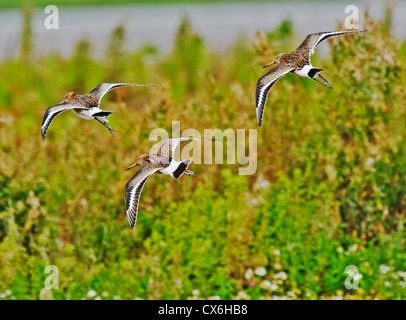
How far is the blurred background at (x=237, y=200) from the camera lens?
477 centimetres

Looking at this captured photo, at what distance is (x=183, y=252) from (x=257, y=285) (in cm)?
44

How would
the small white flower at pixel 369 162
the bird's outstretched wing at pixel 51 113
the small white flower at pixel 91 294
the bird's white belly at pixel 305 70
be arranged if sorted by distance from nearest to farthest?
the bird's outstretched wing at pixel 51 113
the bird's white belly at pixel 305 70
the small white flower at pixel 91 294
the small white flower at pixel 369 162

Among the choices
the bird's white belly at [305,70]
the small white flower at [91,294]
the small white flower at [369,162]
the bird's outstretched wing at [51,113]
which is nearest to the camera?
the bird's outstretched wing at [51,113]

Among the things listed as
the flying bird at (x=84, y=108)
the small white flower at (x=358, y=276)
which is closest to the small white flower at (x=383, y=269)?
the small white flower at (x=358, y=276)

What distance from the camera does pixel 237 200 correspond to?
16.1 feet

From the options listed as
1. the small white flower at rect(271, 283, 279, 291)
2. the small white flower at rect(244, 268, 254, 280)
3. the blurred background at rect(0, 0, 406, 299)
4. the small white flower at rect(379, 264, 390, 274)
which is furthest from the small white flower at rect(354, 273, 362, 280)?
the small white flower at rect(244, 268, 254, 280)

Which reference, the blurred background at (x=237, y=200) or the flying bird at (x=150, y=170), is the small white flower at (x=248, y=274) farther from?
the flying bird at (x=150, y=170)

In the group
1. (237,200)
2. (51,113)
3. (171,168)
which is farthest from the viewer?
(237,200)

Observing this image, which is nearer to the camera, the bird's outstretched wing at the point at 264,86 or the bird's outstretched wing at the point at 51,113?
the bird's outstretched wing at the point at 51,113

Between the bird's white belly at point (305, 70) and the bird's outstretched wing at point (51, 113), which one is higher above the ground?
the bird's white belly at point (305, 70)

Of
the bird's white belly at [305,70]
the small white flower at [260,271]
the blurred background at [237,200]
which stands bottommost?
the small white flower at [260,271]

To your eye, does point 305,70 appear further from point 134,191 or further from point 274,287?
point 274,287

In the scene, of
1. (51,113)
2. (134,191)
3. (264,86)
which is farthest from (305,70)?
(51,113)

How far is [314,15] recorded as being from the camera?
28.1 ft
